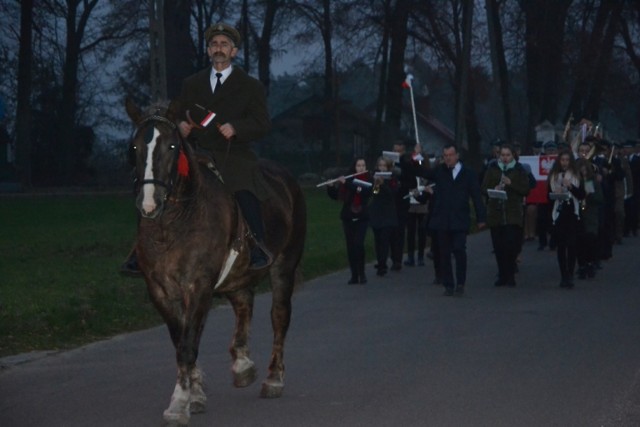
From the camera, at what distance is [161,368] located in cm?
1032

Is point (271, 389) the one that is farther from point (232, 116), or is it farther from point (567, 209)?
point (567, 209)

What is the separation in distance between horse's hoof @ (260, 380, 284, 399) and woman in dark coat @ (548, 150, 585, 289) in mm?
9084

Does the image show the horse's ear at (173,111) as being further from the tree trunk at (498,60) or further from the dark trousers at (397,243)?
the tree trunk at (498,60)

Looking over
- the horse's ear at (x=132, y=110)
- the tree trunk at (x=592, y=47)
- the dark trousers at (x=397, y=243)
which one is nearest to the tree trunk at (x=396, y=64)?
the tree trunk at (x=592, y=47)

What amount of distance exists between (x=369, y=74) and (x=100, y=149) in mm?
15887

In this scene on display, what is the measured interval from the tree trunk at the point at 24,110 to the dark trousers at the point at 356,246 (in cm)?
3102

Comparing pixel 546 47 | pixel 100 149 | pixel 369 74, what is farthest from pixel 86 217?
pixel 100 149

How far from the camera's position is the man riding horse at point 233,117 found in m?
8.83

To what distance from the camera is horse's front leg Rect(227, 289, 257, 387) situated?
9211 mm

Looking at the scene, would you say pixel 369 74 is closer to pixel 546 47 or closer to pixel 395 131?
pixel 395 131

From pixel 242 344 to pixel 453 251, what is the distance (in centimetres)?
775

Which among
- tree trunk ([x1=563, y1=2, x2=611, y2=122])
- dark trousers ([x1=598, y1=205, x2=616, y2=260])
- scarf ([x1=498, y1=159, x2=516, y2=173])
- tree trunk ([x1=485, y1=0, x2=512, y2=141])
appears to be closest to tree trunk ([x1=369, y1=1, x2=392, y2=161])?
tree trunk ([x1=485, y1=0, x2=512, y2=141])

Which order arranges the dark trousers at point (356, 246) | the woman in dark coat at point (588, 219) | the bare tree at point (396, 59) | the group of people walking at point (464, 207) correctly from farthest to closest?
1. the bare tree at point (396, 59)
2. the woman in dark coat at point (588, 219)
3. the dark trousers at point (356, 246)
4. the group of people walking at point (464, 207)

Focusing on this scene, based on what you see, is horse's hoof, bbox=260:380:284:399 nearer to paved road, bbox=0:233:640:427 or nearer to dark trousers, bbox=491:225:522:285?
paved road, bbox=0:233:640:427
